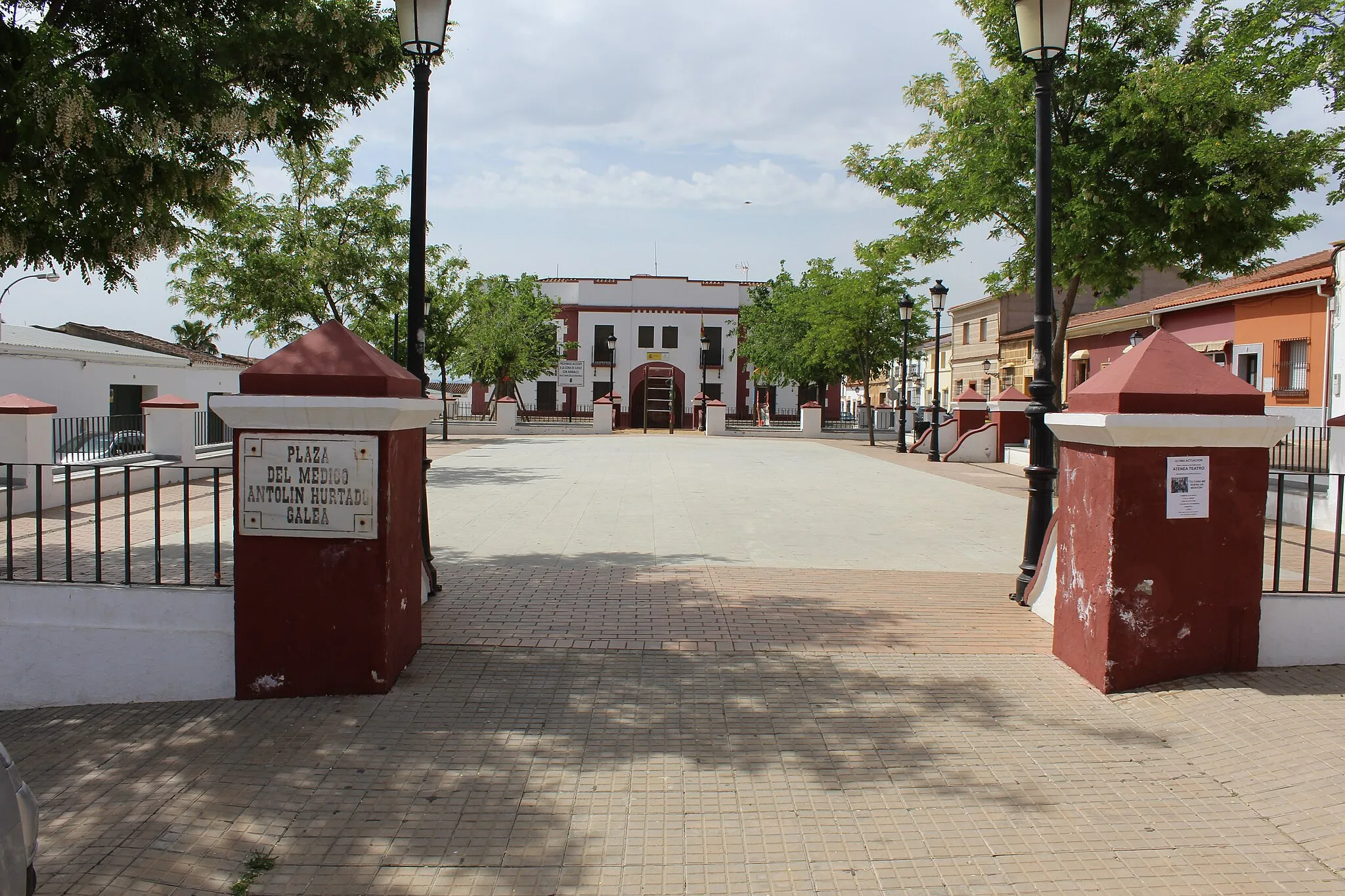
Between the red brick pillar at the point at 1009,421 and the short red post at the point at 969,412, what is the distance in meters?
0.56

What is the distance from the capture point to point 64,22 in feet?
25.7

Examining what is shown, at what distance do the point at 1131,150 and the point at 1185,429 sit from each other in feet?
37.0

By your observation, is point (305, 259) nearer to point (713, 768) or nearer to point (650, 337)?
point (713, 768)

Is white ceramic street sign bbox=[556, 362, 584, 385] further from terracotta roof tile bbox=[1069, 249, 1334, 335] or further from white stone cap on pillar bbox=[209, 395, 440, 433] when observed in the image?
white stone cap on pillar bbox=[209, 395, 440, 433]

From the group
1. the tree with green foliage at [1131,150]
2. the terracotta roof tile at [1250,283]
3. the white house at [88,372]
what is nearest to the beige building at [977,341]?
the terracotta roof tile at [1250,283]

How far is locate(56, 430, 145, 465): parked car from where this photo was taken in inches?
628

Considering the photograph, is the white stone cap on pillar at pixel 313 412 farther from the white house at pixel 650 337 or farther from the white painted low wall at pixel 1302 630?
the white house at pixel 650 337

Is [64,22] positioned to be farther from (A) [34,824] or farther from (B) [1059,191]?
(B) [1059,191]

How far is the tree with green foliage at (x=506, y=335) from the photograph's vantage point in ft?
146

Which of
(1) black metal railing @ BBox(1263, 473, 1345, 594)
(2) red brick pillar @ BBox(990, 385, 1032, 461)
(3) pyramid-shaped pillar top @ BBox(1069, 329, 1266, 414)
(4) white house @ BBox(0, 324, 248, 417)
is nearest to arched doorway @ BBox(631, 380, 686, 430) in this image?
(4) white house @ BBox(0, 324, 248, 417)

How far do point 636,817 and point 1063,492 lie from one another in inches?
134

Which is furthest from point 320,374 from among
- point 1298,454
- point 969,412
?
point 969,412

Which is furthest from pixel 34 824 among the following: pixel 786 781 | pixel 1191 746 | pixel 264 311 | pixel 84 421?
pixel 264 311

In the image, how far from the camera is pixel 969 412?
24.9 meters
